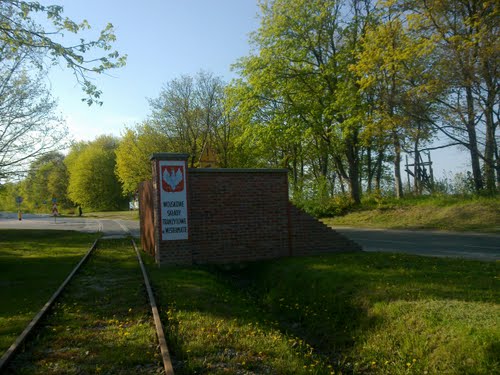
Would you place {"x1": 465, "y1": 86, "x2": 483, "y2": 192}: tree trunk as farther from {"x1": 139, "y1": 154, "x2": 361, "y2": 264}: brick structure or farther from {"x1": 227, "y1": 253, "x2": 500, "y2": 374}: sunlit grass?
{"x1": 227, "y1": 253, "x2": 500, "y2": 374}: sunlit grass

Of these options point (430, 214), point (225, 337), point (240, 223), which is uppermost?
point (240, 223)

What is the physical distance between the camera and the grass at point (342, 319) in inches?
193

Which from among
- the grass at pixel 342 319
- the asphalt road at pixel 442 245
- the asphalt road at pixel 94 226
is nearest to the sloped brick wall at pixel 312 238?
the asphalt road at pixel 442 245

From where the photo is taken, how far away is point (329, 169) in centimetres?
5256

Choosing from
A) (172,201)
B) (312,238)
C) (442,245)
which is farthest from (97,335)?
(442,245)

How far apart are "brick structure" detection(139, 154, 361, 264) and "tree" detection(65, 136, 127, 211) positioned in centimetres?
6620

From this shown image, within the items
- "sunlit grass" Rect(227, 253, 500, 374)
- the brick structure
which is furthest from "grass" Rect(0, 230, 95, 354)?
"sunlit grass" Rect(227, 253, 500, 374)

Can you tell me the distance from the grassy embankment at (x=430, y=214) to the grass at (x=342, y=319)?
35.7 feet

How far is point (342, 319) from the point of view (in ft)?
23.0

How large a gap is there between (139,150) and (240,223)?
34591mm

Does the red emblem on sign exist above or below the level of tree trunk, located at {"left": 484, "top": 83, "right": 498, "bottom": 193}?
below

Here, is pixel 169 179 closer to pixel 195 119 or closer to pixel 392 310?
pixel 392 310

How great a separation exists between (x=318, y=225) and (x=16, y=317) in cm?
779

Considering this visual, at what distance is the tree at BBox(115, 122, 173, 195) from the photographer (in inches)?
1710
